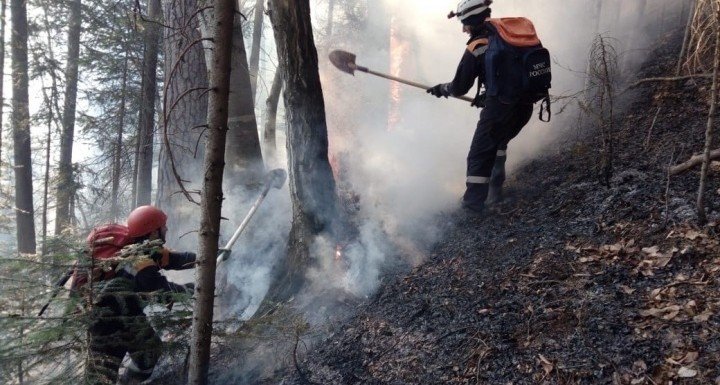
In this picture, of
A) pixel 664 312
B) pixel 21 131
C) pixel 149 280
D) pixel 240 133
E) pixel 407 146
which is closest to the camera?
pixel 664 312

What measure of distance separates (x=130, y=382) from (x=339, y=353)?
A: 8.03 feet

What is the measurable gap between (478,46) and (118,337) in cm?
462

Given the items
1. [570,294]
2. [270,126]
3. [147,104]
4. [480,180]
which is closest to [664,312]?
[570,294]

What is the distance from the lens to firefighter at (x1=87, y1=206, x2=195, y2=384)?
11.1 ft

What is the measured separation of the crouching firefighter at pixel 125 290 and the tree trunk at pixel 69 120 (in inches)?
407

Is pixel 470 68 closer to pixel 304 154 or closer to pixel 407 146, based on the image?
pixel 304 154

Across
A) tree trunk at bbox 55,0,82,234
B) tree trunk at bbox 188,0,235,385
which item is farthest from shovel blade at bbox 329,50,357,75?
tree trunk at bbox 55,0,82,234

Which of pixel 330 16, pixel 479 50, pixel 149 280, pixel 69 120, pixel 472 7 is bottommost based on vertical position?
pixel 149 280

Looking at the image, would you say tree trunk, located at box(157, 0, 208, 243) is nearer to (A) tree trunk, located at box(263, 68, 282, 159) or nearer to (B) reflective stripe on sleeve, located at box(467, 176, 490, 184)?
(A) tree trunk, located at box(263, 68, 282, 159)

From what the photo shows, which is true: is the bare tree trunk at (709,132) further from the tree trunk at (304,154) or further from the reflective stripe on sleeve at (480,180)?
the tree trunk at (304,154)

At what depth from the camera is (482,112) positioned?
17.4 feet

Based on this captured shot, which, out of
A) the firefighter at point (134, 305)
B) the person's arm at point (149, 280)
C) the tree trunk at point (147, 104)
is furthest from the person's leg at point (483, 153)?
the tree trunk at point (147, 104)

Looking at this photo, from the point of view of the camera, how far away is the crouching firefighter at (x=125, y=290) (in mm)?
3305

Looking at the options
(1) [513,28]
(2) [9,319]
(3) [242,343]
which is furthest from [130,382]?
(1) [513,28]
